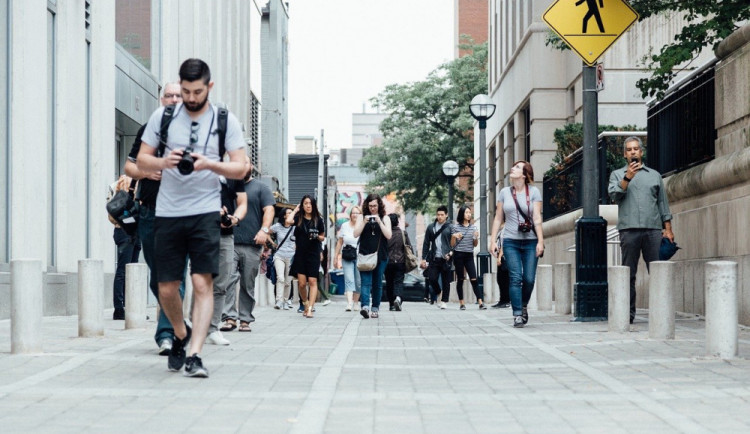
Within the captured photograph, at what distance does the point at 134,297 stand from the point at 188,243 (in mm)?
4558

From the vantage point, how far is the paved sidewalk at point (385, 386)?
5957 mm

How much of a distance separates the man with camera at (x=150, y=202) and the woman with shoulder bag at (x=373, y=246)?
293 inches

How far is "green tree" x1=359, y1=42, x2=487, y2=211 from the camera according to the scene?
56906mm

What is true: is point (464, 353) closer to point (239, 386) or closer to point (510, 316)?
point (239, 386)

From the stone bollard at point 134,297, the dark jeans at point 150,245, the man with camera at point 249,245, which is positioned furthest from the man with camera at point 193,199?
the man with camera at point 249,245

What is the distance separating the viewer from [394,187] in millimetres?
58062

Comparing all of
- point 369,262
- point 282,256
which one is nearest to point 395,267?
point 282,256

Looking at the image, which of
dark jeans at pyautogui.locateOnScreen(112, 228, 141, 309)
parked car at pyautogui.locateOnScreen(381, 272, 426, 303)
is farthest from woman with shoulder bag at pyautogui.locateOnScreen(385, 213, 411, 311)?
parked car at pyautogui.locateOnScreen(381, 272, 426, 303)

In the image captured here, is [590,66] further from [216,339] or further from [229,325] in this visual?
[216,339]

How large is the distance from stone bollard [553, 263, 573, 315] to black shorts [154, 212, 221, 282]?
8.88m

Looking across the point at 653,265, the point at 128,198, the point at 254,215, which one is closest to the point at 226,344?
the point at 128,198

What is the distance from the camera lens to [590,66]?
45.8 feet

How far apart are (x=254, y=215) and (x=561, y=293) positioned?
5181mm

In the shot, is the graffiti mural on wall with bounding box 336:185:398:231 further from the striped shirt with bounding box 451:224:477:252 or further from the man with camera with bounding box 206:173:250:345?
the man with camera with bounding box 206:173:250:345
